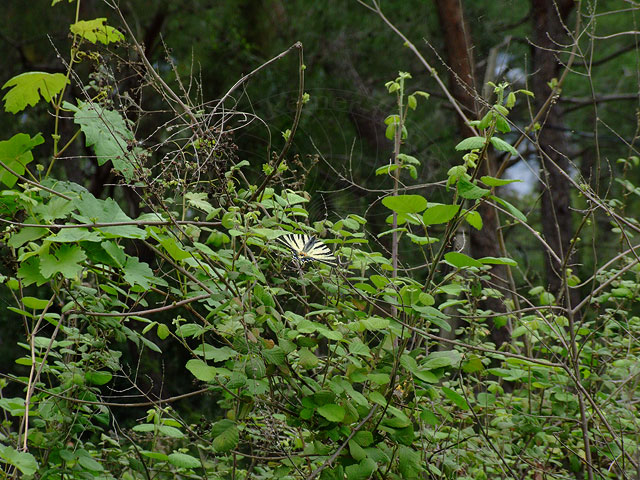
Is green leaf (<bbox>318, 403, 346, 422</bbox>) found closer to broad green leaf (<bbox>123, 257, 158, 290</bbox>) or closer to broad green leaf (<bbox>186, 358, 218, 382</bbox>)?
broad green leaf (<bbox>186, 358, 218, 382</bbox>)

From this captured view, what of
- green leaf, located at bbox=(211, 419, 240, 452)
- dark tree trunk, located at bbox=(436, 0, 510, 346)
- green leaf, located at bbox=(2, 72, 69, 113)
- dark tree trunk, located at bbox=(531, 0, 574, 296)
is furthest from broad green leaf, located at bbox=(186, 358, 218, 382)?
dark tree trunk, located at bbox=(531, 0, 574, 296)

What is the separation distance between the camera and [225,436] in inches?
54.4

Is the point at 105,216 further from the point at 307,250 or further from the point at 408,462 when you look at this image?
the point at 408,462

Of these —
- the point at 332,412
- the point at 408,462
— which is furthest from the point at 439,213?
the point at 408,462

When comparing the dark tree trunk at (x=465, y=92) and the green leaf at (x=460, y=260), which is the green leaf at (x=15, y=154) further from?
the dark tree trunk at (x=465, y=92)

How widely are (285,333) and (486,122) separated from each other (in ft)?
1.83

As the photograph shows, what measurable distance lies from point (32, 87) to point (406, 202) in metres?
0.89

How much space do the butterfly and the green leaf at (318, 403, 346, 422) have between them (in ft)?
0.94

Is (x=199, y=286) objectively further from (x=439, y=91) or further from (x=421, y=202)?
(x=439, y=91)

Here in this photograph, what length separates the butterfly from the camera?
1486mm

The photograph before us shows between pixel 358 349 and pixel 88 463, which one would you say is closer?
pixel 358 349

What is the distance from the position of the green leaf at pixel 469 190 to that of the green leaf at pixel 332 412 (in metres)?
0.46

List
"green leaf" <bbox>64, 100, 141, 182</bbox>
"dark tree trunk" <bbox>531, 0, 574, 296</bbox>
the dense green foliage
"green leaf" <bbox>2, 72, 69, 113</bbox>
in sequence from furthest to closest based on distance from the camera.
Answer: "dark tree trunk" <bbox>531, 0, 574, 296</bbox>, "green leaf" <bbox>2, 72, 69, 113</bbox>, "green leaf" <bbox>64, 100, 141, 182</bbox>, the dense green foliage

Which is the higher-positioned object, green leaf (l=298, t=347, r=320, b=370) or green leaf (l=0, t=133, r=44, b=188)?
green leaf (l=0, t=133, r=44, b=188)
